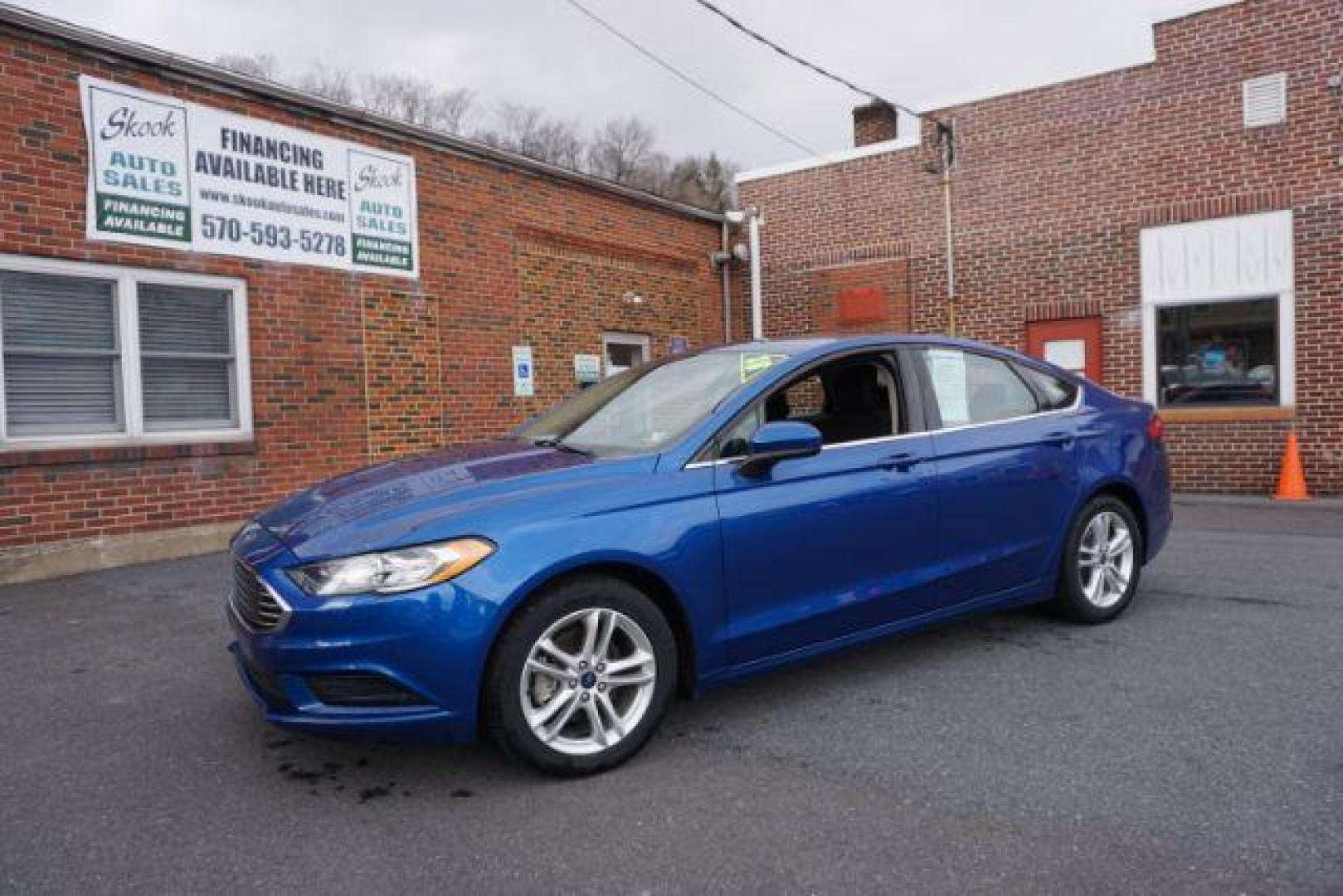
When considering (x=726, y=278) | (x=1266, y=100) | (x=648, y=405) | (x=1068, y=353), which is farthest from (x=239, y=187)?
(x=1266, y=100)

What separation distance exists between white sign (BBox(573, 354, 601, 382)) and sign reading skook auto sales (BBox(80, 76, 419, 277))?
2.49 m

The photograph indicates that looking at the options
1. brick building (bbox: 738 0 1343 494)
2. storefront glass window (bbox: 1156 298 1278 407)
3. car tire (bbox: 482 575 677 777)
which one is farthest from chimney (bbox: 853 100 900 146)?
car tire (bbox: 482 575 677 777)

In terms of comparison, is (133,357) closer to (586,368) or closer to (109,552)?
(109,552)

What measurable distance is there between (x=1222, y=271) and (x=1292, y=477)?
2.37 m

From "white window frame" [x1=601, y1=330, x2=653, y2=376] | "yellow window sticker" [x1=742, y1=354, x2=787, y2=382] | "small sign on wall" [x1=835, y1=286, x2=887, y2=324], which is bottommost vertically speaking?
"yellow window sticker" [x1=742, y1=354, x2=787, y2=382]

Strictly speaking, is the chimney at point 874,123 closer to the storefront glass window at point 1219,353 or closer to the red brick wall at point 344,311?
the red brick wall at point 344,311

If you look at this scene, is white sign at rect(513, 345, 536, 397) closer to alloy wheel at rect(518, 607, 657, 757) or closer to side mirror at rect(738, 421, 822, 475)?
side mirror at rect(738, 421, 822, 475)

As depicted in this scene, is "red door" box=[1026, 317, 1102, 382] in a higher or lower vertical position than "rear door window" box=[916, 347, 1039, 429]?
higher

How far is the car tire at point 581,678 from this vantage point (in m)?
2.92

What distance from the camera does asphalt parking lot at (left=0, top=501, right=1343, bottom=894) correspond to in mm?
2494

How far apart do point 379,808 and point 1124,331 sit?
1058 centimetres

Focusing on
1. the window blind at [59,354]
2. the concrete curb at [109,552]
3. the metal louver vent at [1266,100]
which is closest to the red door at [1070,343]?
the metal louver vent at [1266,100]

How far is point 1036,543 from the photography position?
436 centimetres

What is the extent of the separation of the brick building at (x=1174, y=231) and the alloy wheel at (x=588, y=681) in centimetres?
968
